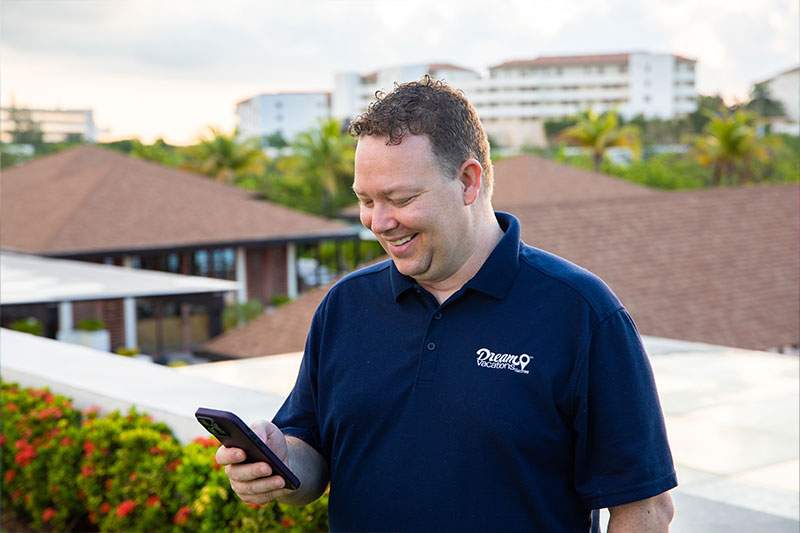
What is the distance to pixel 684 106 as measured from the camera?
13562 centimetres

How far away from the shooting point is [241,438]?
2451 millimetres

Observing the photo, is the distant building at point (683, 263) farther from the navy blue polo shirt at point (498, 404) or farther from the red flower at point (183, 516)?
the navy blue polo shirt at point (498, 404)

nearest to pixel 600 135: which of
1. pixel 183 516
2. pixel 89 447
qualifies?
pixel 89 447

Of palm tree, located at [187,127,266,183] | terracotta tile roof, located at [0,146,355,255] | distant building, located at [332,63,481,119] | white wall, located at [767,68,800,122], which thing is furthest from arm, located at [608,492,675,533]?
distant building, located at [332,63,481,119]

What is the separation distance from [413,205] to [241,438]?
2.21 feet

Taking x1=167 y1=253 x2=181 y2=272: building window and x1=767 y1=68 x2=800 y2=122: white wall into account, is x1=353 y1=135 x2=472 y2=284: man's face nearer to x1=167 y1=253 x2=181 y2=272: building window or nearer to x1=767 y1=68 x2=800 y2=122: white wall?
x1=167 y1=253 x2=181 y2=272: building window

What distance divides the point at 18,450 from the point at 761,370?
594cm

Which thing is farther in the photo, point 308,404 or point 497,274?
point 308,404

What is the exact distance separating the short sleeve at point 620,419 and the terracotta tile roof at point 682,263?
1591cm

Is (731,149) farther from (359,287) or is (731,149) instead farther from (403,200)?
(403,200)

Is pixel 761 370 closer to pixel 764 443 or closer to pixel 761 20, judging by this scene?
pixel 764 443

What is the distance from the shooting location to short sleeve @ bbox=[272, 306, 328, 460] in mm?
2804

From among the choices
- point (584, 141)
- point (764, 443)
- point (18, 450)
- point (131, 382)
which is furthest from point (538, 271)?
point (584, 141)

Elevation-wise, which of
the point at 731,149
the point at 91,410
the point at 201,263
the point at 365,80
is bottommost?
the point at 201,263
